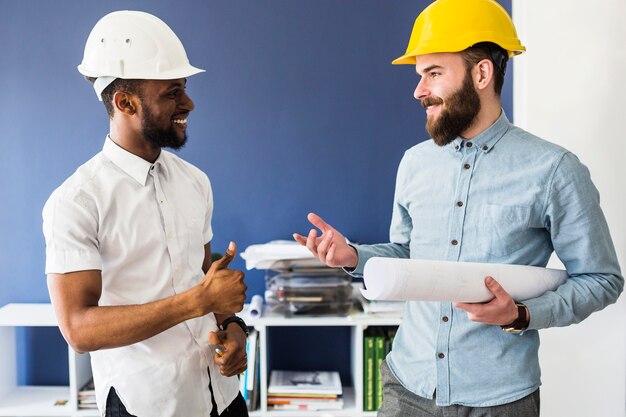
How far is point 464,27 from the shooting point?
160 centimetres

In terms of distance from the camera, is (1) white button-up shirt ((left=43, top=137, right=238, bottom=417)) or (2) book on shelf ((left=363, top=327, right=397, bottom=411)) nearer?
(1) white button-up shirt ((left=43, top=137, right=238, bottom=417))

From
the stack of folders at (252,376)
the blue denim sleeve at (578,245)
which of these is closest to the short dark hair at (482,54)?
the blue denim sleeve at (578,245)

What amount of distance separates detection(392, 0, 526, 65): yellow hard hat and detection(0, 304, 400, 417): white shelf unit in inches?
55.4

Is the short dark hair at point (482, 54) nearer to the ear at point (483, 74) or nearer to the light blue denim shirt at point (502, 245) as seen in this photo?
the ear at point (483, 74)

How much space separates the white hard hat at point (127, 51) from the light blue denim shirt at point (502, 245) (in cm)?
80

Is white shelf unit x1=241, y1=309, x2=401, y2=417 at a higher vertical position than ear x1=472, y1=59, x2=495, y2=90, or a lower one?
lower

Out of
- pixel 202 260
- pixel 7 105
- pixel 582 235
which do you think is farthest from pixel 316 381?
pixel 7 105

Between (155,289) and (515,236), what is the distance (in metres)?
0.91

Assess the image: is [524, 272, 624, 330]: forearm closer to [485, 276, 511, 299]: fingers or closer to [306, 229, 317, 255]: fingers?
[485, 276, 511, 299]: fingers

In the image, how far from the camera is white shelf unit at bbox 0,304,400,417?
2732 millimetres

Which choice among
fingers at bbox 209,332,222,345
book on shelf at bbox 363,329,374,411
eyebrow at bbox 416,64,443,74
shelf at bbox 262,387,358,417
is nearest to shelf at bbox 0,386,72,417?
shelf at bbox 262,387,358,417

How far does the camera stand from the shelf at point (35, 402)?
9.21 feet

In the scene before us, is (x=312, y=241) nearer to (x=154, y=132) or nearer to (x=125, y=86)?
(x=154, y=132)

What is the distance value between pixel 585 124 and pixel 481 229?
2.96 feet
